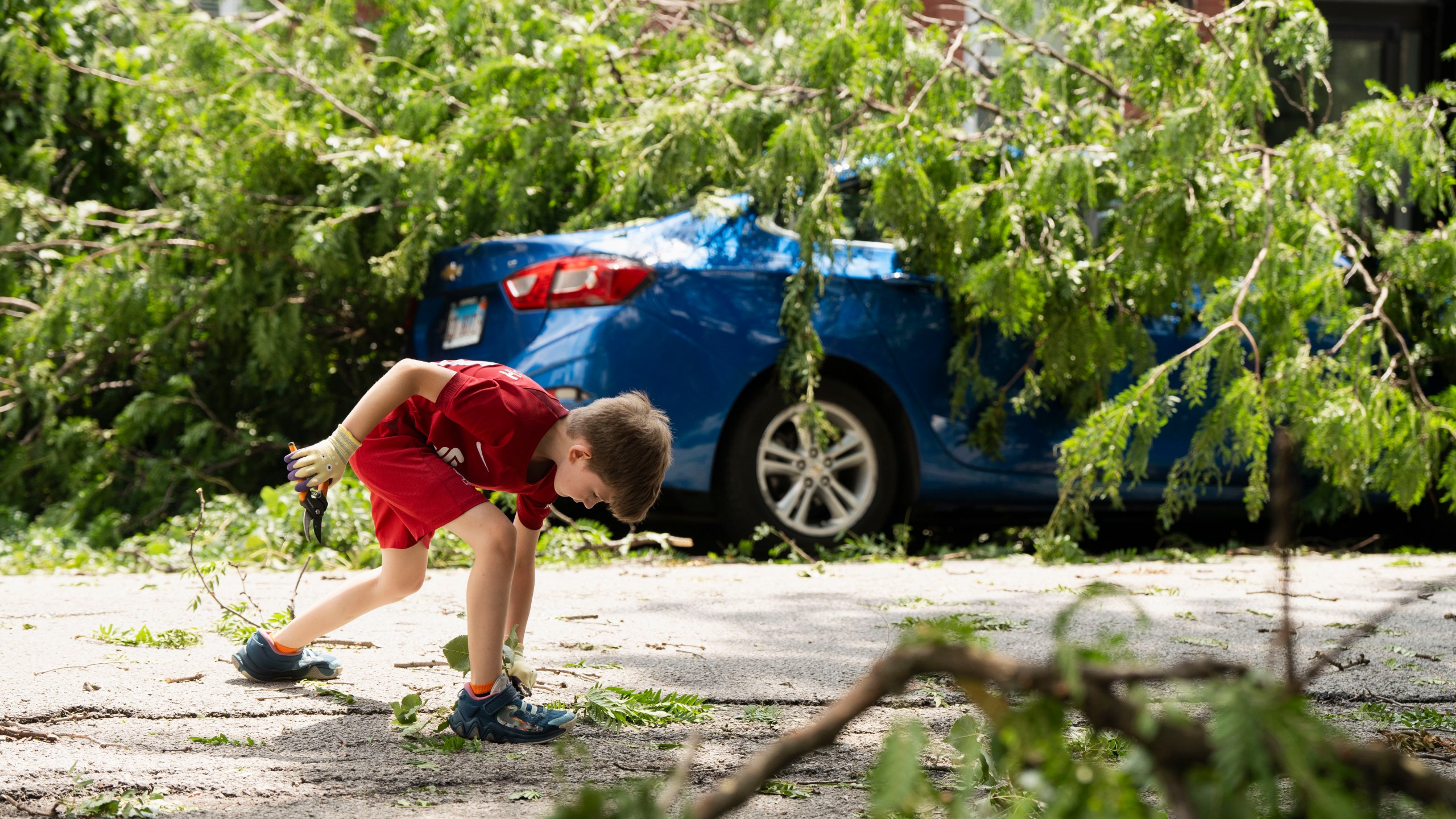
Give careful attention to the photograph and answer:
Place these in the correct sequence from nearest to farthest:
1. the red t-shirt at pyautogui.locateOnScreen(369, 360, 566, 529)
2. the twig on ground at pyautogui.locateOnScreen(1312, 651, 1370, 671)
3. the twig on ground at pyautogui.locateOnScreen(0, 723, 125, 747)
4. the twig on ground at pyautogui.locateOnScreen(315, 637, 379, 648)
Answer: the twig on ground at pyautogui.locateOnScreen(0, 723, 125, 747), the red t-shirt at pyautogui.locateOnScreen(369, 360, 566, 529), the twig on ground at pyautogui.locateOnScreen(1312, 651, 1370, 671), the twig on ground at pyautogui.locateOnScreen(315, 637, 379, 648)

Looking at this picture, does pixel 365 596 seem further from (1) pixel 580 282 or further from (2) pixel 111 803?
(1) pixel 580 282

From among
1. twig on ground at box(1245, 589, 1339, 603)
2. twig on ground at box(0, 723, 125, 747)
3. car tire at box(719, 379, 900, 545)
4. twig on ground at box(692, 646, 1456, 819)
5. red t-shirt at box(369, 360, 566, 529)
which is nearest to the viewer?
twig on ground at box(692, 646, 1456, 819)

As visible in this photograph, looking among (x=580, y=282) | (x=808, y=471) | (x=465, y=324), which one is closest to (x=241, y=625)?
(x=580, y=282)

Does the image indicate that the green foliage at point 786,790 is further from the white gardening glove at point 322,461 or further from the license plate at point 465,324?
the license plate at point 465,324

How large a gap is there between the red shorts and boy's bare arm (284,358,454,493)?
86 millimetres

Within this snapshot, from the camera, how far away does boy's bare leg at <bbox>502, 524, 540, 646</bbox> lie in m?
2.74

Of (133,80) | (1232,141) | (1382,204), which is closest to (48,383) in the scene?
(133,80)

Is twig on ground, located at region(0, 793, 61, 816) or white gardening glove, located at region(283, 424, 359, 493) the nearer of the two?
twig on ground, located at region(0, 793, 61, 816)

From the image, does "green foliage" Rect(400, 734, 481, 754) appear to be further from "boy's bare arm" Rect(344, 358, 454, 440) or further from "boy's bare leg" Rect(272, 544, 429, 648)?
"boy's bare arm" Rect(344, 358, 454, 440)

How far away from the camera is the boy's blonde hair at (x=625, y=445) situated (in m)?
2.55

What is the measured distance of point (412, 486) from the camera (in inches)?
104

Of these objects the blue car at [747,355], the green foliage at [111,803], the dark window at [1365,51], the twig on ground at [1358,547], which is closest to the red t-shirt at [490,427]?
the green foliage at [111,803]

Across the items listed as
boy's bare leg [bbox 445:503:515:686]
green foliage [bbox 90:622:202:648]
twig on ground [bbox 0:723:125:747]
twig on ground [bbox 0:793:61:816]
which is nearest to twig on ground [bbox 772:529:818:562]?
green foliage [bbox 90:622:202:648]

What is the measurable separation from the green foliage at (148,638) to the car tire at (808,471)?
7.70 feet
